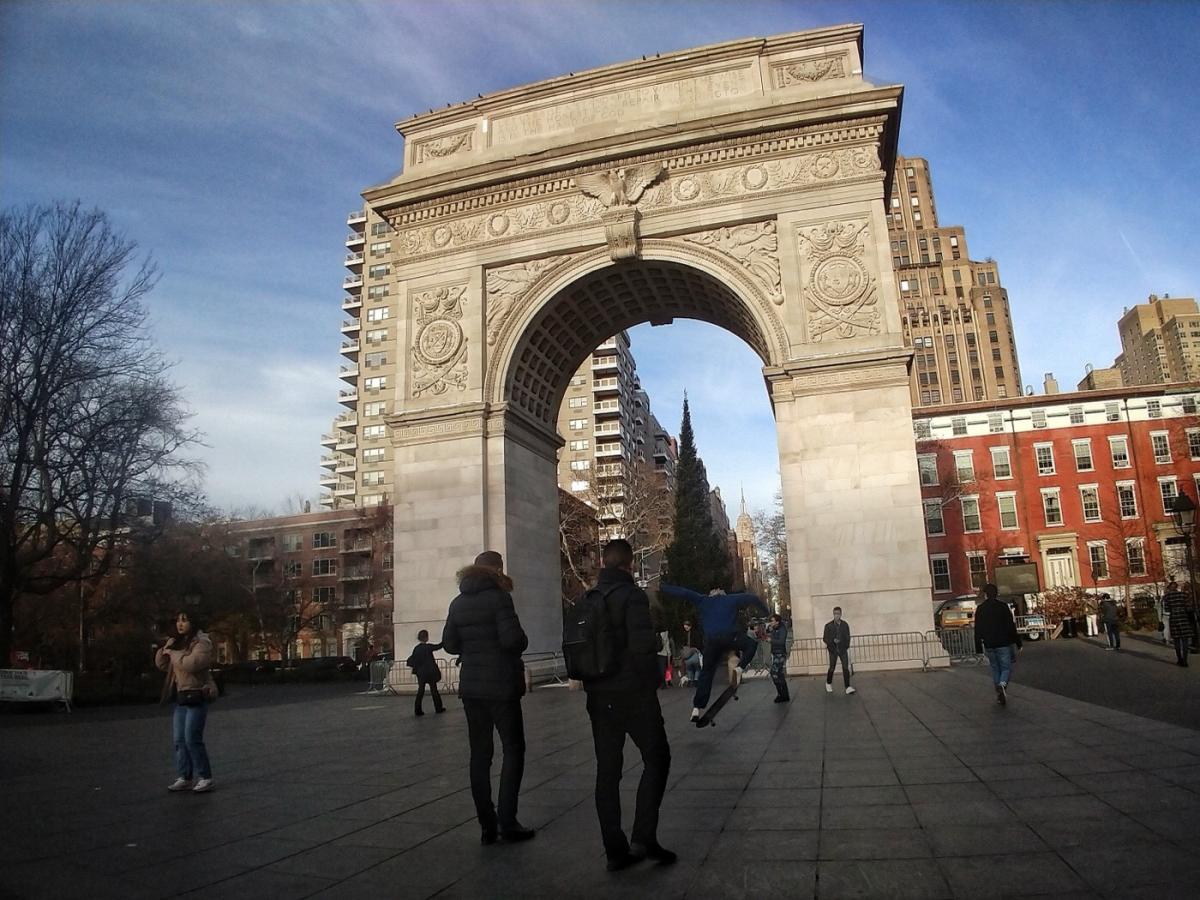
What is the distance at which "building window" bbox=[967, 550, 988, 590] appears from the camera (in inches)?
2026

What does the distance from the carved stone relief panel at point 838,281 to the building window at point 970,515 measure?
3473 centimetres

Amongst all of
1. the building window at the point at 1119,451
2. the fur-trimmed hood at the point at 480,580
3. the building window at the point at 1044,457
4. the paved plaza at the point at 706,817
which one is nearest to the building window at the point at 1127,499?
the building window at the point at 1119,451

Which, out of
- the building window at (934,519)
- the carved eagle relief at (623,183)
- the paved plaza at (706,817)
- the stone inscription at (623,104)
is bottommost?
the paved plaza at (706,817)

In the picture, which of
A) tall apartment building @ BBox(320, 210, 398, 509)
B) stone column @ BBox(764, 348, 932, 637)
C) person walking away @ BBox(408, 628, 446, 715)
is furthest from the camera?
tall apartment building @ BBox(320, 210, 398, 509)

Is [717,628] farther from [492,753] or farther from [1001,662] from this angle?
[492,753]

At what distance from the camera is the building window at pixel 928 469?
52562 mm

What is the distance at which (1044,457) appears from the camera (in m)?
51.6

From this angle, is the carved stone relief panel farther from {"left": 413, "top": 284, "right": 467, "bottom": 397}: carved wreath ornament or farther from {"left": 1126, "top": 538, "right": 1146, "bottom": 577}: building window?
{"left": 1126, "top": 538, "right": 1146, "bottom": 577}: building window

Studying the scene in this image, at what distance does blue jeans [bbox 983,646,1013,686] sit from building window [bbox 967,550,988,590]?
42743 millimetres

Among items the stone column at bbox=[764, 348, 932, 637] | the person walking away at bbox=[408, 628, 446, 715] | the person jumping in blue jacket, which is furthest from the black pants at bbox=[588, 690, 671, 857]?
the stone column at bbox=[764, 348, 932, 637]

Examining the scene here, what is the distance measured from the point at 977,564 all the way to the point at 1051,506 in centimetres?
559

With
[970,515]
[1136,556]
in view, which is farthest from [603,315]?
[1136,556]

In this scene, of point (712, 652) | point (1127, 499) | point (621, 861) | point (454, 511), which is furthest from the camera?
point (1127, 499)

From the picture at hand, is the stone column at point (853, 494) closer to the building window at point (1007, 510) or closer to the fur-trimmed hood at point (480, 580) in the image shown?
the fur-trimmed hood at point (480, 580)
